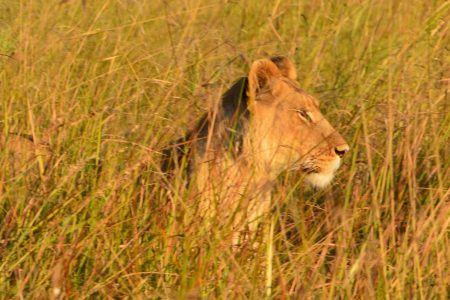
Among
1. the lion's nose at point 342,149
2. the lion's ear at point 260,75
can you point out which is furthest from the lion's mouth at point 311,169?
the lion's ear at point 260,75

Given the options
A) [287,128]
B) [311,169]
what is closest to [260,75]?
[287,128]

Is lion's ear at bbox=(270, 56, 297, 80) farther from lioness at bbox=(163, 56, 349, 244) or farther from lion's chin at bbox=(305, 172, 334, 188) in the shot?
lion's chin at bbox=(305, 172, 334, 188)

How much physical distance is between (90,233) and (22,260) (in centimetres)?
22

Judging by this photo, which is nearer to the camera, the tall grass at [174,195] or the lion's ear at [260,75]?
the tall grass at [174,195]

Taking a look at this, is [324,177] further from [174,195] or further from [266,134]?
[174,195]

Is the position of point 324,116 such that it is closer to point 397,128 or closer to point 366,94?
point 366,94

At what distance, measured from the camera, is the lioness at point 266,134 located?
3822 millimetres

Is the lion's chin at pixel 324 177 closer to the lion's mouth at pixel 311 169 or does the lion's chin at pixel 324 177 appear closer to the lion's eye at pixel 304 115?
the lion's mouth at pixel 311 169

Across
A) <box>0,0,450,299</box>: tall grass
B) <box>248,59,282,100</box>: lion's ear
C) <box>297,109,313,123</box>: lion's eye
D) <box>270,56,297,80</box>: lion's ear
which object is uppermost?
<box>270,56,297,80</box>: lion's ear

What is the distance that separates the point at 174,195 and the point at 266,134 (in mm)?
701

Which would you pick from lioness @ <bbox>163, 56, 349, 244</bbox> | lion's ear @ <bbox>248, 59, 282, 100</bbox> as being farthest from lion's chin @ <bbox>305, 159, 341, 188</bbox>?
lion's ear @ <bbox>248, 59, 282, 100</bbox>

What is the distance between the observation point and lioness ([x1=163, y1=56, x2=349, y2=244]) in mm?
3822

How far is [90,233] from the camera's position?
310 centimetres

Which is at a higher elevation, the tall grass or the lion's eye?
the lion's eye
